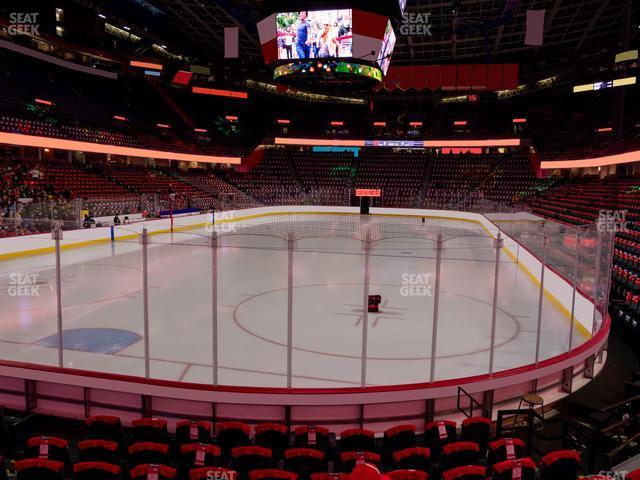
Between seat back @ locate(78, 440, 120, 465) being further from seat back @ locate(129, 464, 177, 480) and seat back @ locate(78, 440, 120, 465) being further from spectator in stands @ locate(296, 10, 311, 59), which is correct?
spectator in stands @ locate(296, 10, 311, 59)

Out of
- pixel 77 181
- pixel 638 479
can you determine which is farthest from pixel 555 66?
pixel 638 479

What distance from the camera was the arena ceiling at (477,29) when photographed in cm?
2325

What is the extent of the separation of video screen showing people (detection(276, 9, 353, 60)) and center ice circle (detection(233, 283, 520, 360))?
8.97m

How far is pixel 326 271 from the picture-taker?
1299 centimetres

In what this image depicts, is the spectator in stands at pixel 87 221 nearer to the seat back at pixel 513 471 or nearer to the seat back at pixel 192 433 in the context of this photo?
the seat back at pixel 192 433

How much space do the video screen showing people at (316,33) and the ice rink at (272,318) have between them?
7.07 m

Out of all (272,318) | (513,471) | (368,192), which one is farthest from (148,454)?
(368,192)

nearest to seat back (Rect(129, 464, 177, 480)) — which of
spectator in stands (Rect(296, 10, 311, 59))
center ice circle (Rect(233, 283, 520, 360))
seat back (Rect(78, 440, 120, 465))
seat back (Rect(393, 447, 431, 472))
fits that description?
seat back (Rect(78, 440, 120, 465))

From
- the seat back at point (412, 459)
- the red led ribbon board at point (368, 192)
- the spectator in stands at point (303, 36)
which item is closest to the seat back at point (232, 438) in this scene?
the seat back at point (412, 459)

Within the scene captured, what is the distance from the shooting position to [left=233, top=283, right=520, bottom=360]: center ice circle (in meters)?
6.98

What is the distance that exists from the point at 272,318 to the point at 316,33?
10991 mm

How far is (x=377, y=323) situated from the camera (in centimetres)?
828

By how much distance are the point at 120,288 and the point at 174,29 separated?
25.6 metres

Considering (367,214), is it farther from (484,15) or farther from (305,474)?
(305,474)
